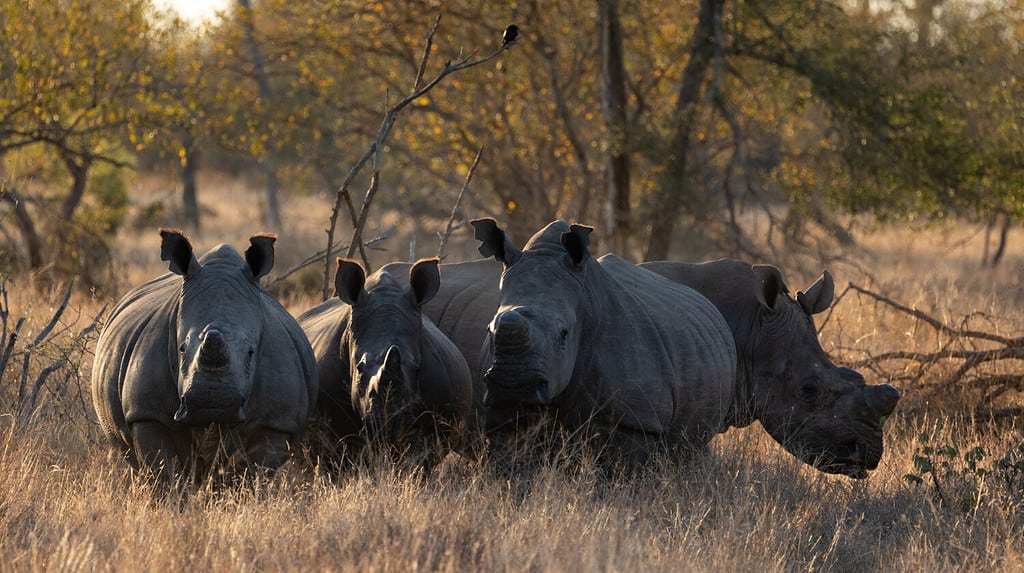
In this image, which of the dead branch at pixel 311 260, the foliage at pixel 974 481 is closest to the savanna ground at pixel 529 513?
the foliage at pixel 974 481

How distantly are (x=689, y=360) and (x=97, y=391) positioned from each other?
9.59 feet

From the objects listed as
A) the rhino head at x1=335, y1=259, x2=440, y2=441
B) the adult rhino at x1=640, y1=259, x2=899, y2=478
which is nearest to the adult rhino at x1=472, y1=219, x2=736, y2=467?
the rhino head at x1=335, y1=259, x2=440, y2=441

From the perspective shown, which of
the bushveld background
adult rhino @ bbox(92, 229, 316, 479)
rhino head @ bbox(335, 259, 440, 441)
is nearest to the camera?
adult rhino @ bbox(92, 229, 316, 479)

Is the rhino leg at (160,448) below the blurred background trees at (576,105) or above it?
below

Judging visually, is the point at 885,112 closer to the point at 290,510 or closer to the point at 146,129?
the point at 146,129

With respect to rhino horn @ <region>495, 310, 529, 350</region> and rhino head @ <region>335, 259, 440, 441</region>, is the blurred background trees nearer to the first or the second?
rhino head @ <region>335, 259, 440, 441</region>

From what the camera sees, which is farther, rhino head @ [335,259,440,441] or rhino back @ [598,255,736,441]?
rhino back @ [598,255,736,441]

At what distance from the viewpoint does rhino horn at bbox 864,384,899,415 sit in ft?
23.3

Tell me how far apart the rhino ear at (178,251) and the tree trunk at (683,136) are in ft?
24.2

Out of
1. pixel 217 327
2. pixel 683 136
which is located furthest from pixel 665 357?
pixel 683 136

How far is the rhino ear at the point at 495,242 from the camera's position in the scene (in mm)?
6090

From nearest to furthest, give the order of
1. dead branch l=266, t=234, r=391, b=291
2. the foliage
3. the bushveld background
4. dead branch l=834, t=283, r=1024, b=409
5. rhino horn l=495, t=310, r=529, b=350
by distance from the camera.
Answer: the bushveld background, rhino horn l=495, t=310, r=529, b=350, the foliage, dead branch l=834, t=283, r=1024, b=409, dead branch l=266, t=234, r=391, b=291

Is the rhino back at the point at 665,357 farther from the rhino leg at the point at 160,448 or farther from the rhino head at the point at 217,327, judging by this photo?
the rhino leg at the point at 160,448

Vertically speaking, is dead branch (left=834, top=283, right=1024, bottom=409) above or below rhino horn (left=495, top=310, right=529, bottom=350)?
below
